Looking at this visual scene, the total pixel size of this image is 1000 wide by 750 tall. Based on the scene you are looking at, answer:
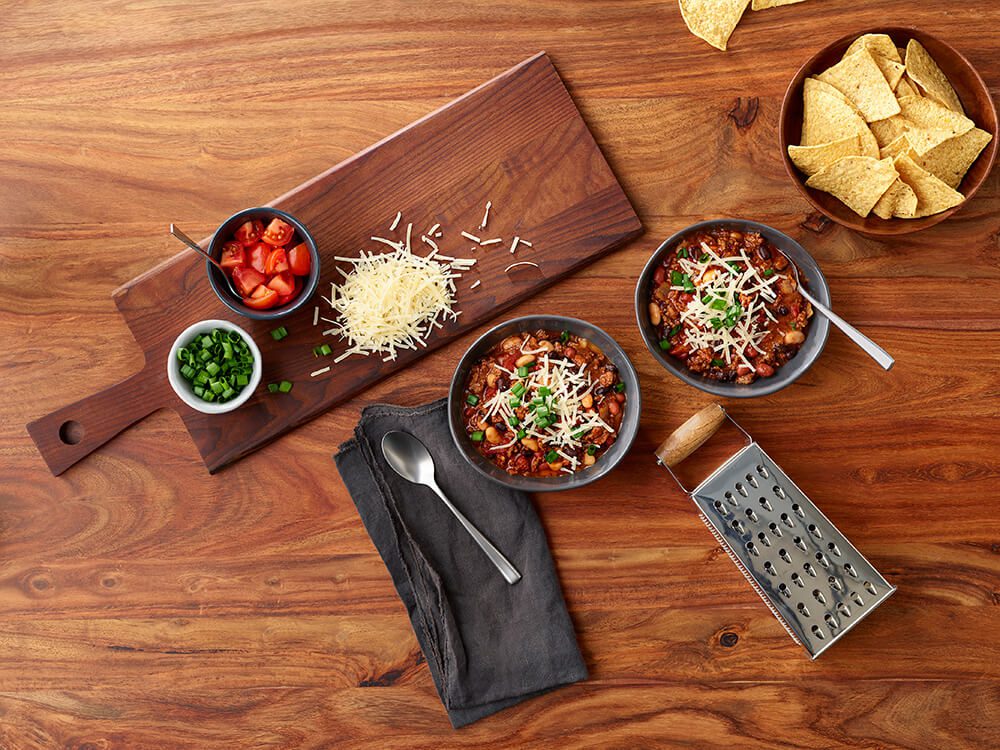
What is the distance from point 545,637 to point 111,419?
1.61 meters

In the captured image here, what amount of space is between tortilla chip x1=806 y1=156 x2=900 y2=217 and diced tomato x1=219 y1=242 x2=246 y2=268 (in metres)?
1.79

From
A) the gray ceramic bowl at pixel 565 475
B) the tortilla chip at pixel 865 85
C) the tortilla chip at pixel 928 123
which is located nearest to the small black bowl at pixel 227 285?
the gray ceramic bowl at pixel 565 475

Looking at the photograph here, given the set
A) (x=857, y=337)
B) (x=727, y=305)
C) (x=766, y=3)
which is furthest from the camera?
(x=766, y=3)

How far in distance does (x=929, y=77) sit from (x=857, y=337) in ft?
2.91

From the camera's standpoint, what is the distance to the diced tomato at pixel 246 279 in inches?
94.3

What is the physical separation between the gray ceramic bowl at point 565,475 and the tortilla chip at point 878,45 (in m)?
1.19

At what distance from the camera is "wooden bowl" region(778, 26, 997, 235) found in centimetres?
239

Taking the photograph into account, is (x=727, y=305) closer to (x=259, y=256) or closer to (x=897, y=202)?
(x=897, y=202)

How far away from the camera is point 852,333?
88.0 inches

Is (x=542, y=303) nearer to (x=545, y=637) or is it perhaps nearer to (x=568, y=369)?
(x=568, y=369)

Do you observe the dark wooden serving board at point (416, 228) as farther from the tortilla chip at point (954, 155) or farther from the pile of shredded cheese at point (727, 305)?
the tortilla chip at point (954, 155)

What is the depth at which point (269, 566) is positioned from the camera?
2.60m

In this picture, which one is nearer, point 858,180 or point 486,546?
point 858,180

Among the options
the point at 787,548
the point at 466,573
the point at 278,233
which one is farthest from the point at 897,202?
the point at 278,233
